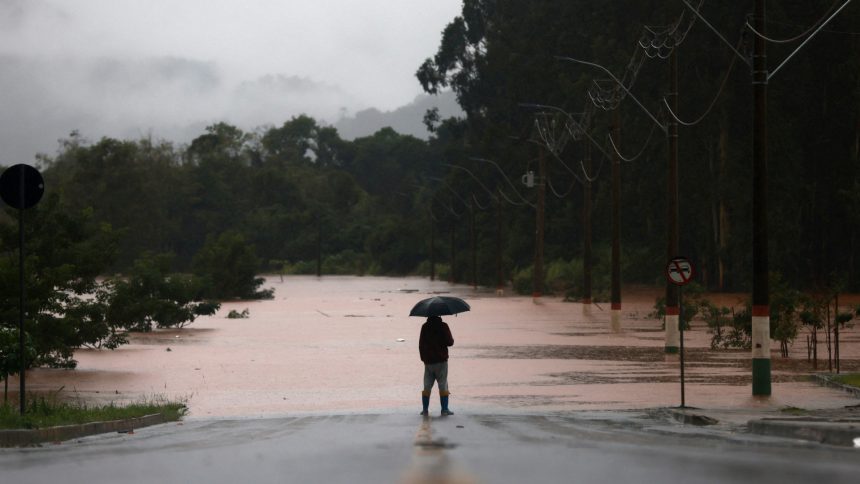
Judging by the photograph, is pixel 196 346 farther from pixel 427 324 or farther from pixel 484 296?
pixel 484 296

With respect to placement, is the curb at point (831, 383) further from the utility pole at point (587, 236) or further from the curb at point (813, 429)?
the utility pole at point (587, 236)

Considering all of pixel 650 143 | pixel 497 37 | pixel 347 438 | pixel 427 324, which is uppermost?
pixel 497 37

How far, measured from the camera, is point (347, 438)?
16.6 meters

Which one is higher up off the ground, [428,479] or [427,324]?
[427,324]

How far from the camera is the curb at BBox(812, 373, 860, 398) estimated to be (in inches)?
913

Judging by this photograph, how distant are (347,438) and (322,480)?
165 inches

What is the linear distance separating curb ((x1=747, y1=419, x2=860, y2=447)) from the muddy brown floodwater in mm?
4054

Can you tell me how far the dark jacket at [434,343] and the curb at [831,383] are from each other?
282 inches

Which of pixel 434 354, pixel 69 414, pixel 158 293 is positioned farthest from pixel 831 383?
pixel 158 293

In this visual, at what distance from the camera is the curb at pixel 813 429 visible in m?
15.4

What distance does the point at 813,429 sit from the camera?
52.7 ft

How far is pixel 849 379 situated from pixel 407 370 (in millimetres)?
9948

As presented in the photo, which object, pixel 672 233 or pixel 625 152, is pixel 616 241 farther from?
pixel 625 152

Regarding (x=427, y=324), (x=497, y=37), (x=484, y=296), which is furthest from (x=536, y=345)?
(x=497, y=37)
